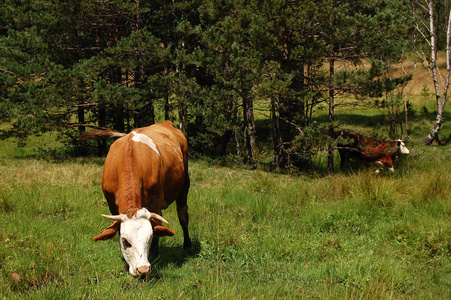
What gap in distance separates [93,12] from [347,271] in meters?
12.4

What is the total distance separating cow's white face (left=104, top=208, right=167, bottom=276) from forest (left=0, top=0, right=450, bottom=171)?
23.9ft

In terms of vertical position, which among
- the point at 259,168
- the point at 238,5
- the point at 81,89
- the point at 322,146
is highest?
the point at 238,5

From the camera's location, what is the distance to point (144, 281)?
399 cm

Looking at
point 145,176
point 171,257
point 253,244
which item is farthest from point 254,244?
point 145,176

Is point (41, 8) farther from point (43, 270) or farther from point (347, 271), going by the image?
point (347, 271)

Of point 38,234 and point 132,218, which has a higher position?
point 132,218

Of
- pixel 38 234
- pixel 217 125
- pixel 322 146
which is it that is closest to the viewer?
pixel 38 234

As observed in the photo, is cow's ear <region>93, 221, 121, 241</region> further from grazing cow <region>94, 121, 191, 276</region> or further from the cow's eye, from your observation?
the cow's eye

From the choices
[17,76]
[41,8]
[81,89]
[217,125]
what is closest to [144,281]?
[217,125]

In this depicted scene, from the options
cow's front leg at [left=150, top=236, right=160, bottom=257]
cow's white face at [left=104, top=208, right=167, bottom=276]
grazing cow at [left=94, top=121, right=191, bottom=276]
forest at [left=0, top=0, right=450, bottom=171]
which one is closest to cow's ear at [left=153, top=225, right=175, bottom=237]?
grazing cow at [left=94, top=121, right=191, bottom=276]

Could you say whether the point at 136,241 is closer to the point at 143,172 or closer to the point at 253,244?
the point at 143,172

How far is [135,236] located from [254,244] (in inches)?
86.7

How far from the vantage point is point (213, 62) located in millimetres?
13250

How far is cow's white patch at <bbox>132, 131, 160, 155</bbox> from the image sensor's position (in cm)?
508
